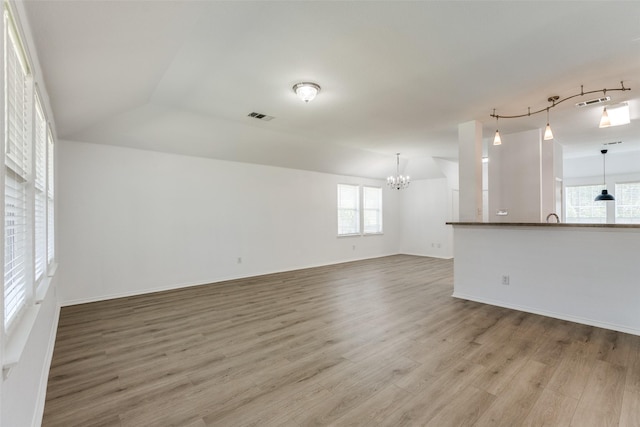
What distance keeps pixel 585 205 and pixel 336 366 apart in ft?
29.5

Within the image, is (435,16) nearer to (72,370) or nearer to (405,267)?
(72,370)

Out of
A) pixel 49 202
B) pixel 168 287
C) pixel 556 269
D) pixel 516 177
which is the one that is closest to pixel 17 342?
pixel 49 202

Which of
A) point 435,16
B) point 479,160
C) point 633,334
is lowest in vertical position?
point 633,334

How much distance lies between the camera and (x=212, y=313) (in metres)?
3.95

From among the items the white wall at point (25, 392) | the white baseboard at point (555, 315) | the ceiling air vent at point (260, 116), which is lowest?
the white baseboard at point (555, 315)

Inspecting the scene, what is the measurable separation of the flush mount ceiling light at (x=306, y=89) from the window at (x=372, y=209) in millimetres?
5483

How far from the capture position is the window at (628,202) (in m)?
7.26

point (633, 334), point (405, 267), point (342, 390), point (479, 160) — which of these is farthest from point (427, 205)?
point (342, 390)

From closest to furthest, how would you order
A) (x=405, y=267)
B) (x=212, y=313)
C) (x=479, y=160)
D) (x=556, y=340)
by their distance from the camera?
(x=556, y=340) < (x=212, y=313) < (x=479, y=160) < (x=405, y=267)

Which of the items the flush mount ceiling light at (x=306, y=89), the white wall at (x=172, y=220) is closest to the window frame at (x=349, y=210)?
the white wall at (x=172, y=220)

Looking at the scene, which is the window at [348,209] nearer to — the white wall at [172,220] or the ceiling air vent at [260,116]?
the white wall at [172,220]

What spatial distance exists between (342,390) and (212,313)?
7.74 feet

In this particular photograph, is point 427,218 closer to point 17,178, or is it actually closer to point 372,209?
point 372,209

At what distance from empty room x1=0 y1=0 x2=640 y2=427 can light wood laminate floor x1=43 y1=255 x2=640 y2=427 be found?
0.08ft
